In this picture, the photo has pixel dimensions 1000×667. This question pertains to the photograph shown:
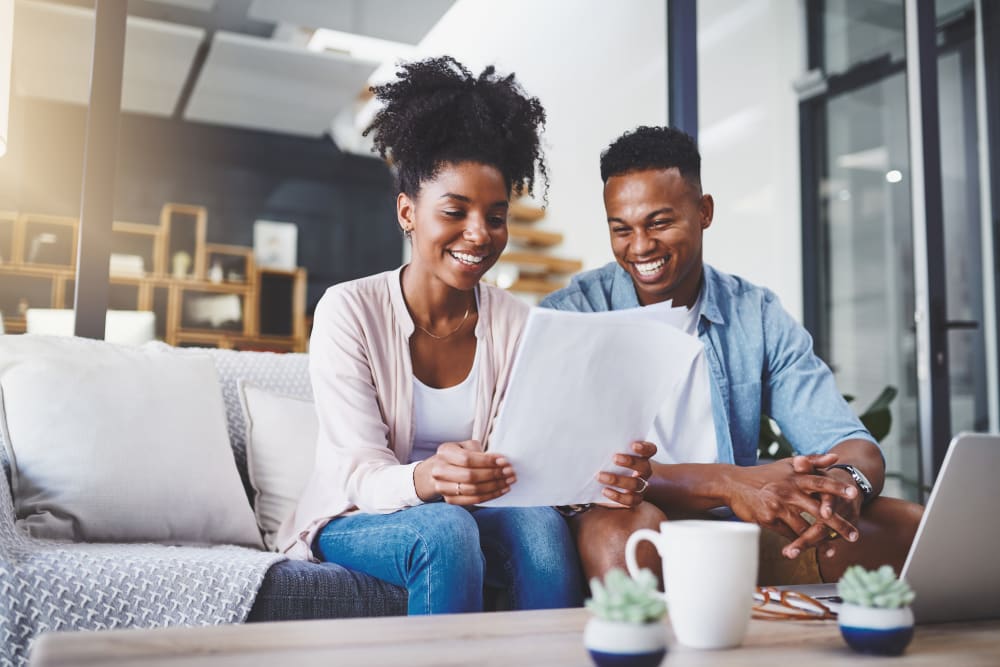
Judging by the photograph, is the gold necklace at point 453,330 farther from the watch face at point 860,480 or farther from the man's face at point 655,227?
the watch face at point 860,480

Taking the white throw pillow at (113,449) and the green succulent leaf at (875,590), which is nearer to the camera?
the green succulent leaf at (875,590)

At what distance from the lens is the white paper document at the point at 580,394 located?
1.02 metres

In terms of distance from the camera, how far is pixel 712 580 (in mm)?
723

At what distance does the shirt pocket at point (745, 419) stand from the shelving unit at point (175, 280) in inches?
183

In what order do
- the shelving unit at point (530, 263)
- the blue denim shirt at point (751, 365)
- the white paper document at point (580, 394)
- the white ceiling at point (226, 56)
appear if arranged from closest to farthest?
the white paper document at point (580, 394), the blue denim shirt at point (751, 365), the white ceiling at point (226, 56), the shelving unit at point (530, 263)

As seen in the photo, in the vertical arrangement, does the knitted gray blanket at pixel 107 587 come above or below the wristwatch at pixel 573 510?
below

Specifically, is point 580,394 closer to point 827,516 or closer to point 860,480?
point 827,516

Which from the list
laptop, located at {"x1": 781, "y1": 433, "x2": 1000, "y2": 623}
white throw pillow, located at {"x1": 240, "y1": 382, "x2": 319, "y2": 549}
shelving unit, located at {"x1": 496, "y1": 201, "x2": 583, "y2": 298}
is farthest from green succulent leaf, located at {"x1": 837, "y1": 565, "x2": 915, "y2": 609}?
shelving unit, located at {"x1": 496, "y1": 201, "x2": 583, "y2": 298}

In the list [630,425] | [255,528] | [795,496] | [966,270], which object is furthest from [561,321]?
[966,270]

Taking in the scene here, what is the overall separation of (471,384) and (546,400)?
1.43ft

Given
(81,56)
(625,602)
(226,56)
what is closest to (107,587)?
(625,602)

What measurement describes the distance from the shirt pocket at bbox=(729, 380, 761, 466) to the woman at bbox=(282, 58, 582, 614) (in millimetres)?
429

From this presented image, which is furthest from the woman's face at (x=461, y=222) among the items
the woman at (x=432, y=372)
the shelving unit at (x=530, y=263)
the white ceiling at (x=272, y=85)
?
the shelving unit at (x=530, y=263)

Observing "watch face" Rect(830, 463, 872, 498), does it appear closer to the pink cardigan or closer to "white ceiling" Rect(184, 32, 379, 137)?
the pink cardigan
